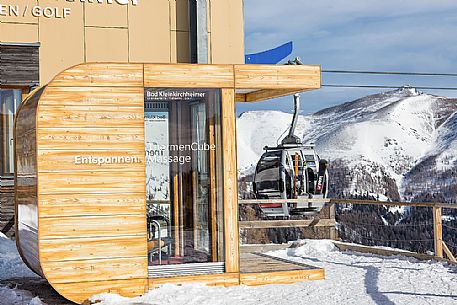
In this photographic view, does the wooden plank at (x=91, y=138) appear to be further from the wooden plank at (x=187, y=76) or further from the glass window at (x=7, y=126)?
the glass window at (x=7, y=126)

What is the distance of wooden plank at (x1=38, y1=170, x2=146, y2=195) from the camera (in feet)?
38.5

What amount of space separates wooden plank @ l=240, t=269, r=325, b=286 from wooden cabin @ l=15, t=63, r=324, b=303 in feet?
0.06

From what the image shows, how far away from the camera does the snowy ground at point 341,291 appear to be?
1154cm

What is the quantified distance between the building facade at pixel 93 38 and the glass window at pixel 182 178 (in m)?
6.53

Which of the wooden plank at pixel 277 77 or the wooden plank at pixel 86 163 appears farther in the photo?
the wooden plank at pixel 277 77

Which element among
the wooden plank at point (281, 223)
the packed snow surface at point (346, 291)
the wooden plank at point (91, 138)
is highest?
the wooden plank at point (91, 138)

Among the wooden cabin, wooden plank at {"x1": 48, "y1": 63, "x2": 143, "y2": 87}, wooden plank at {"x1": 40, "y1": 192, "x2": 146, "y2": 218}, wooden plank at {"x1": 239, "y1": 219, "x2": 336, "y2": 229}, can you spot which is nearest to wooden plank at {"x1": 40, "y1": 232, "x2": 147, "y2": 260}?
the wooden cabin

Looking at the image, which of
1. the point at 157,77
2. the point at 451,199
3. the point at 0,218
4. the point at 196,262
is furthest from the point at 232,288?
the point at 451,199

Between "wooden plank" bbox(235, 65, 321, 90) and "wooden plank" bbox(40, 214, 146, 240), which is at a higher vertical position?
"wooden plank" bbox(235, 65, 321, 90)

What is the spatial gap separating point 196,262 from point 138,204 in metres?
1.07

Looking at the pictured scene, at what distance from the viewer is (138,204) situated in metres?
12.1

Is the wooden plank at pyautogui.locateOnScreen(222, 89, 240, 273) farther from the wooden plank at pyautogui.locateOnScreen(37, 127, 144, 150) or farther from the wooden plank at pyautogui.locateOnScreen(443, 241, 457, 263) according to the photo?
the wooden plank at pyautogui.locateOnScreen(443, 241, 457, 263)

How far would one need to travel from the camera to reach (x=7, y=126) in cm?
1948

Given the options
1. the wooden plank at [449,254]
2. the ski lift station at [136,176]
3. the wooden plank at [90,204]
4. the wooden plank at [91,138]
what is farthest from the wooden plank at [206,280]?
the wooden plank at [449,254]
